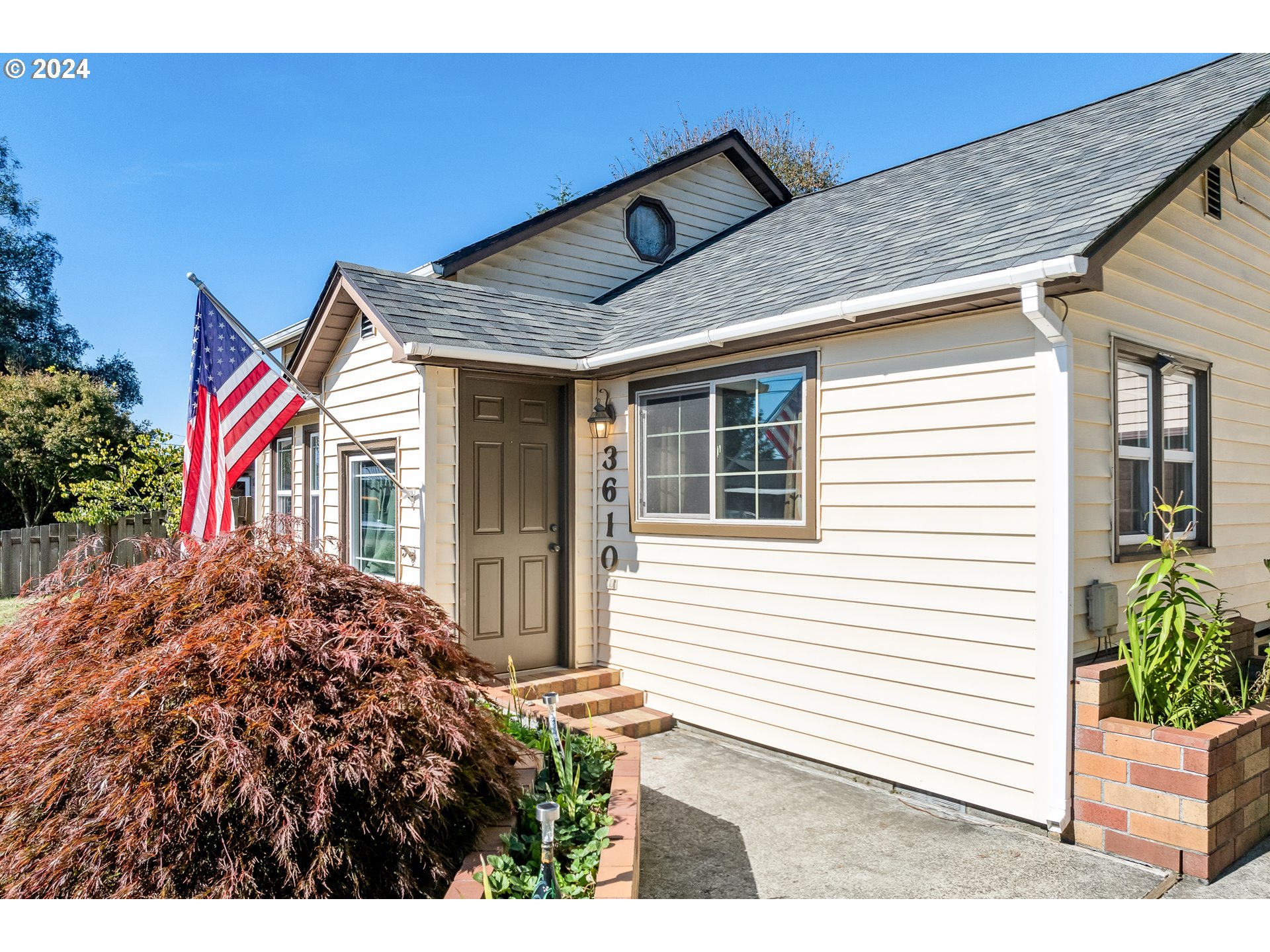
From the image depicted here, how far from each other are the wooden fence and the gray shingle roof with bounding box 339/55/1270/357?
26.2 feet

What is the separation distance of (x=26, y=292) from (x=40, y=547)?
12.9 meters

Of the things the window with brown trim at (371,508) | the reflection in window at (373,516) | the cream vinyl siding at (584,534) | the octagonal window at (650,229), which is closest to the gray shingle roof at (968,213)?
the cream vinyl siding at (584,534)

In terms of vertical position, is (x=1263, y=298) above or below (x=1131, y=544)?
above

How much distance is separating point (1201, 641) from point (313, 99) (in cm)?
1114

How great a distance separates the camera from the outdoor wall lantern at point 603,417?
6.46 metres

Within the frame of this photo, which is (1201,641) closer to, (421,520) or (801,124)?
(421,520)

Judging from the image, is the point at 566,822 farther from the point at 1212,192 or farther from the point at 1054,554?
the point at 1212,192

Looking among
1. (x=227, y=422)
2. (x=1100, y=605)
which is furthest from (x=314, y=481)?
(x=1100, y=605)

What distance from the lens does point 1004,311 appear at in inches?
161

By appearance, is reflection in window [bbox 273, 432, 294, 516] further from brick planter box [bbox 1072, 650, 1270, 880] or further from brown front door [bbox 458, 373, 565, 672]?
brick planter box [bbox 1072, 650, 1270, 880]

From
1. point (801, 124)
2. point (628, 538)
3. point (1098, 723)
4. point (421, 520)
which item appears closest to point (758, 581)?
point (628, 538)

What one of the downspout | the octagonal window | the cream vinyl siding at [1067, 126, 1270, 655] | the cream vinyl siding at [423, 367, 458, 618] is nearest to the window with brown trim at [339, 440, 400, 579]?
the cream vinyl siding at [423, 367, 458, 618]

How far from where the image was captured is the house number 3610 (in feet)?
21.1
